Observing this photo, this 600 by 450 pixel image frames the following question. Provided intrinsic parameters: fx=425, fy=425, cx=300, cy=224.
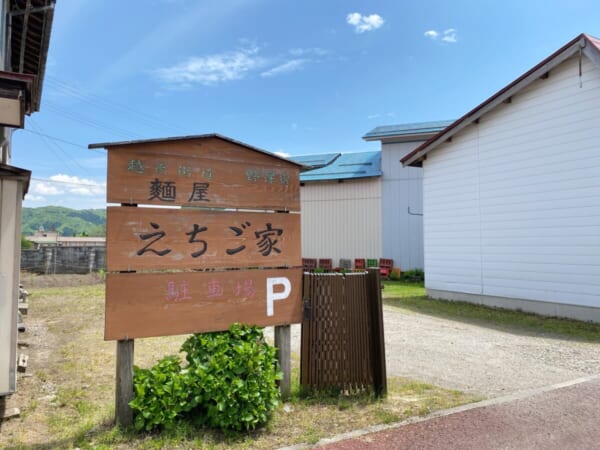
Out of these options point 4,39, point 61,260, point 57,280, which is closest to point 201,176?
point 4,39

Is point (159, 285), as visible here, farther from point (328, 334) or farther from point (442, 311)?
point (442, 311)

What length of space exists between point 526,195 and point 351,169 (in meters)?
11.3

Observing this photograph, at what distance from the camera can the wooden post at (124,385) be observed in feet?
11.4

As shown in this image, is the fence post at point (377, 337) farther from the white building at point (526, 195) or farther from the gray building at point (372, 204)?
the gray building at point (372, 204)

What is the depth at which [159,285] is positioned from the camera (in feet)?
11.9

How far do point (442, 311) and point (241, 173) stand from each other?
8.47m

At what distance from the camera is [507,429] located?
147 inches

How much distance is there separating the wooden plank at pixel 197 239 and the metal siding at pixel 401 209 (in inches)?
613

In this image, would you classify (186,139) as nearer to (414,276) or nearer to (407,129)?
(414,276)

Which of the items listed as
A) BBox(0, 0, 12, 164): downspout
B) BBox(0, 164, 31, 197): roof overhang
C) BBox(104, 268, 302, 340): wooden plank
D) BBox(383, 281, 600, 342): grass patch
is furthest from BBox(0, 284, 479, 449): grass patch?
BBox(383, 281, 600, 342): grass patch

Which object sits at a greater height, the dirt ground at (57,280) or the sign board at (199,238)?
Answer: the sign board at (199,238)

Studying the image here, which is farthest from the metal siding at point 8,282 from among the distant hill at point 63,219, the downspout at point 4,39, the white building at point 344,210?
the distant hill at point 63,219

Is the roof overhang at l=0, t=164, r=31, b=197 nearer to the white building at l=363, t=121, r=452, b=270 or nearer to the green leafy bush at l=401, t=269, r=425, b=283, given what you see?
the green leafy bush at l=401, t=269, r=425, b=283

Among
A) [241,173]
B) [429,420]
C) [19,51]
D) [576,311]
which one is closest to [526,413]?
[429,420]
